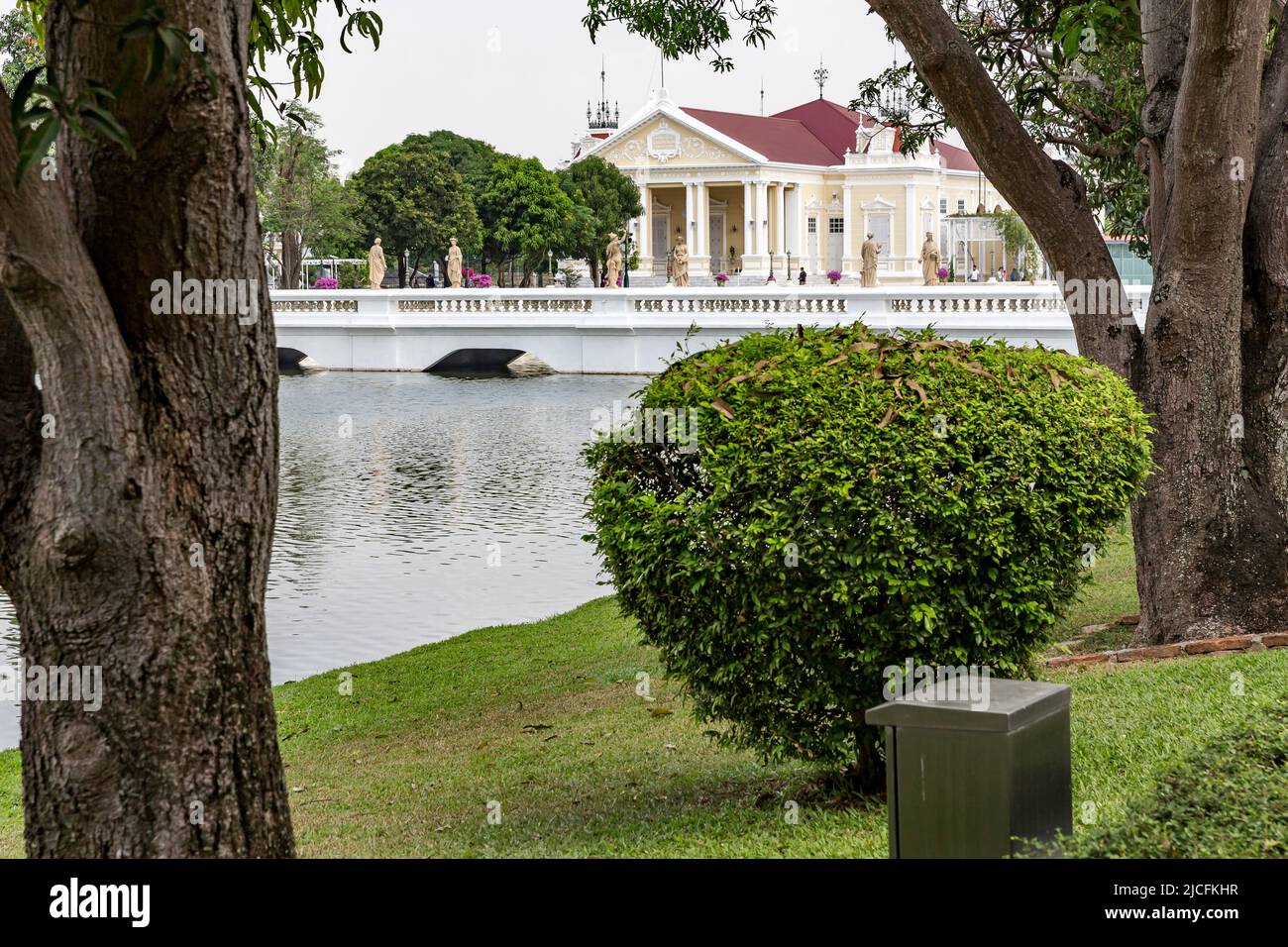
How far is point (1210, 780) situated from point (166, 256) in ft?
9.84

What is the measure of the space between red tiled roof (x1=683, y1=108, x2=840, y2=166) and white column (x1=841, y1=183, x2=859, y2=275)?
263cm

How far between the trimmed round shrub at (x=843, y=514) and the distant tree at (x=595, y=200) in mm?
58501

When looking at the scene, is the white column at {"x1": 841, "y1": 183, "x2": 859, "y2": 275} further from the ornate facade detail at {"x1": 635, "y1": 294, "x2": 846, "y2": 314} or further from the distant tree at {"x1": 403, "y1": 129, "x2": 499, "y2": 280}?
the ornate facade detail at {"x1": 635, "y1": 294, "x2": 846, "y2": 314}

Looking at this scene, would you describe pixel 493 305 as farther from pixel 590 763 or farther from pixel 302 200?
pixel 590 763

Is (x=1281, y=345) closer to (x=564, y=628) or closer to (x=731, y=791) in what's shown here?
(x=731, y=791)

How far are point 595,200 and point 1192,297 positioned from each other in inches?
2295

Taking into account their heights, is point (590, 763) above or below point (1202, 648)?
below

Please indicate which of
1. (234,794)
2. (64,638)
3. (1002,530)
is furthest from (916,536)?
(64,638)

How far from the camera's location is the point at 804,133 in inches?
3054

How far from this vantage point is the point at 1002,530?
15.1 ft

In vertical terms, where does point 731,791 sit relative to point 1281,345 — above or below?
below

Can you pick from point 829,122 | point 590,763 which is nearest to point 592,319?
point 590,763

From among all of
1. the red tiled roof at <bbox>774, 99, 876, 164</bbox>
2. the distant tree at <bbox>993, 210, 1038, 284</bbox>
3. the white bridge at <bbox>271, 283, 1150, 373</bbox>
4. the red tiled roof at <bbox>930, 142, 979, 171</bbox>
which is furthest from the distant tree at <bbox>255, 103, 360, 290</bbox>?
the red tiled roof at <bbox>930, 142, 979, 171</bbox>

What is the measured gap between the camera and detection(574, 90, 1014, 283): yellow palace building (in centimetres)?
6894
